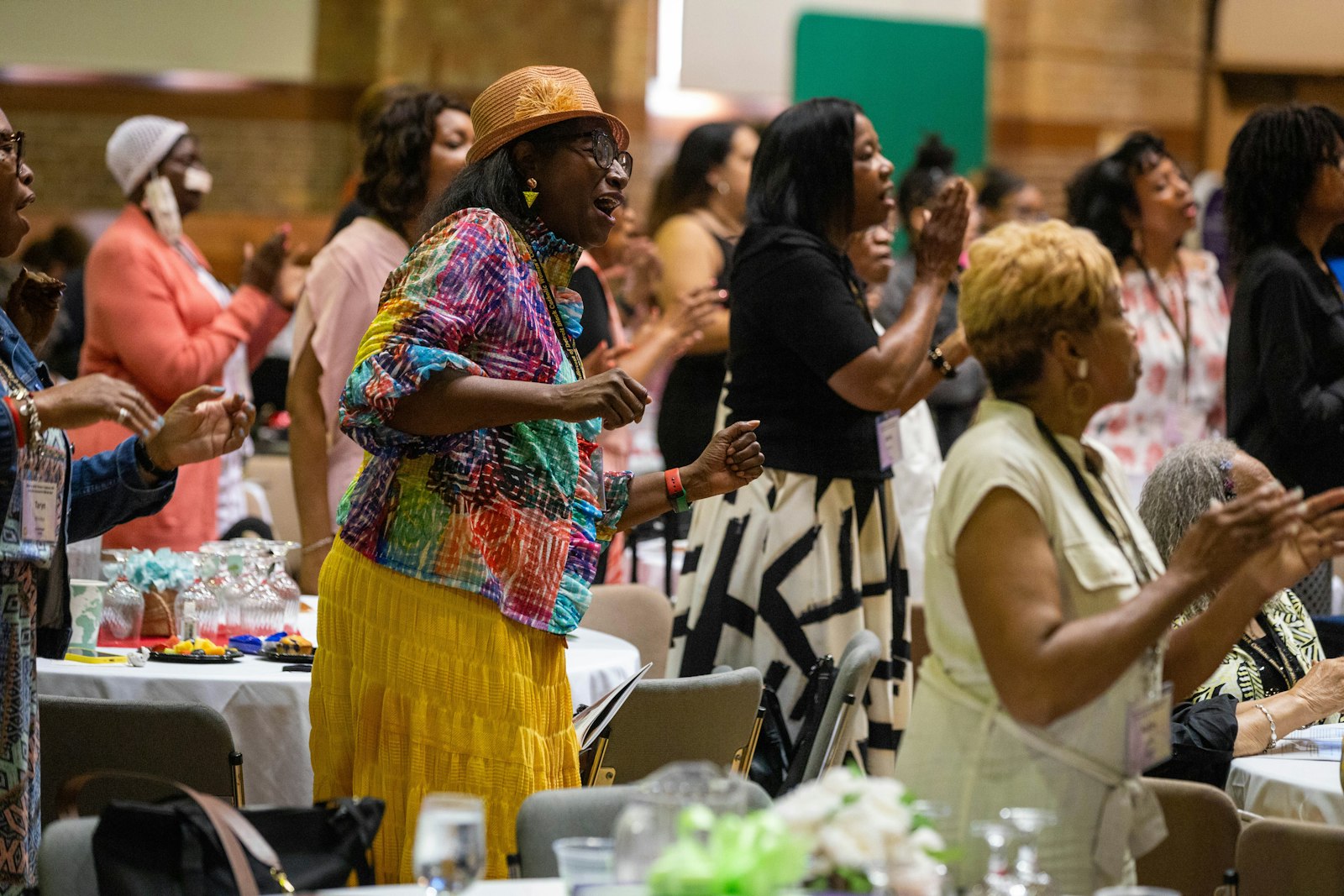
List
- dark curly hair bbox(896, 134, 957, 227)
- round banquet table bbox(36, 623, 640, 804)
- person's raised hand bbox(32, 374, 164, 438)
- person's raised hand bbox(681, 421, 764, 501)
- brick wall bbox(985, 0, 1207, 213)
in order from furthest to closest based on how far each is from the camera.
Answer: brick wall bbox(985, 0, 1207, 213) → dark curly hair bbox(896, 134, 957, 227) → round banquet table bbox(36, 623, 640, 804) → person's raised hand bbox(681, 421, 764, 501) → person's raised hand bbox(32, 374, 164, 438)

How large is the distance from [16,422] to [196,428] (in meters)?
0.43

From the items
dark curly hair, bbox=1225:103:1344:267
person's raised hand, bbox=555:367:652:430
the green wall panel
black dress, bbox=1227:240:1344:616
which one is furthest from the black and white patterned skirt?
the green wall panel

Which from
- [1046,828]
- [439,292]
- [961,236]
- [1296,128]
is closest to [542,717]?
[439,292]

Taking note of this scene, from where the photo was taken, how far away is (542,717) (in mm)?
2607

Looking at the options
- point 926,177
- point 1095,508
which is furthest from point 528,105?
point 926,177

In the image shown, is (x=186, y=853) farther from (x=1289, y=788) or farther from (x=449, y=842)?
(x=1289, y=788)

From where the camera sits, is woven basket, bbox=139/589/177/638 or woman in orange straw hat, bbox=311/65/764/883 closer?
woman in orange straw hat, bbox=311/65/764/883

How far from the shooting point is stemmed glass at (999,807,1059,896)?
173cm

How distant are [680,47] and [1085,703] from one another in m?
10.0

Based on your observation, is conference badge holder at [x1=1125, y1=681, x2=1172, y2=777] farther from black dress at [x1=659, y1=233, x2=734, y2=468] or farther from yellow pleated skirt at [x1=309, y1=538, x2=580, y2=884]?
black dress at [x1=659, y1=233, x2=734, y2=468]

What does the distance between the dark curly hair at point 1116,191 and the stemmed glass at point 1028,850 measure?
4.56m

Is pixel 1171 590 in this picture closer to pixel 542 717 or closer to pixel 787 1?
pixel 542 717

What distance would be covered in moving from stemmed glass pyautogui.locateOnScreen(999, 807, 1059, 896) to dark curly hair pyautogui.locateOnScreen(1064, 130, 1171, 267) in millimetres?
4560

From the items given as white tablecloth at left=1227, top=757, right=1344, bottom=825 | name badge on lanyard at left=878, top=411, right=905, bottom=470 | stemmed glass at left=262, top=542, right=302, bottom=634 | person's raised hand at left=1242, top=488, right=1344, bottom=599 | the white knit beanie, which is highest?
the white knit beanie
